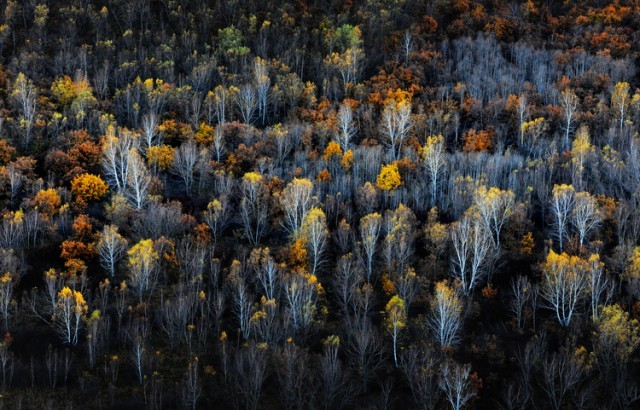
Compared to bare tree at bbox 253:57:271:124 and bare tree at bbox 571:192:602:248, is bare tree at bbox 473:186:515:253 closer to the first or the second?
bare tree at bbox 571:192:602:248

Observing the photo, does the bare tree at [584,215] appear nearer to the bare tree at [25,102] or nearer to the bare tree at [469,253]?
the bare tree at [469,253]

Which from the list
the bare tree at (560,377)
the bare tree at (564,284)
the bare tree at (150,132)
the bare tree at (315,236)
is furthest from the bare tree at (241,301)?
→ the bare tree at (150,132)

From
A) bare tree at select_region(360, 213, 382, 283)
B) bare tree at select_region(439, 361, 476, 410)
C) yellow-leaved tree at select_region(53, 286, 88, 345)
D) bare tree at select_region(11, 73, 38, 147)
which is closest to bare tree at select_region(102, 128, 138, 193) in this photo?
bare tree at select_region(11, 73, 38, 147)

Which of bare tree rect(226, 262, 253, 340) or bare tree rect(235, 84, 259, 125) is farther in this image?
bare tree rect(235, 84, 259, 125)

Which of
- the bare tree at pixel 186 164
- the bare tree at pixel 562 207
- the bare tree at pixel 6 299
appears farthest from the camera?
the bare tree at pixel 186 164

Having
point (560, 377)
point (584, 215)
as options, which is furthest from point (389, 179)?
point (560, 377)

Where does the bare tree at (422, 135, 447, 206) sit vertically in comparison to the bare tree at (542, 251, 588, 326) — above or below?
above

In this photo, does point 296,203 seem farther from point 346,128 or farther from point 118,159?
point 346,128

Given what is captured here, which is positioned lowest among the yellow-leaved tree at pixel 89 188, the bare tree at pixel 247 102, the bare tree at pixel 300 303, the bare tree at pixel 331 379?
the bare tree at pixel 331 379

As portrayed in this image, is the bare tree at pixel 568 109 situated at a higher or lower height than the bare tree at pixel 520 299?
higher
